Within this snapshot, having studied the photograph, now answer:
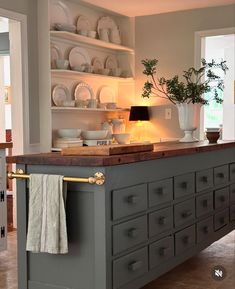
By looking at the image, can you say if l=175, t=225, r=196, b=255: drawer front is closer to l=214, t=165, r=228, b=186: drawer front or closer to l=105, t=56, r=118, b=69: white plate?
l=214, t=165, r=228, b=186: drawer front

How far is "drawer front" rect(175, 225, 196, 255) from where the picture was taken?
307 centimetres

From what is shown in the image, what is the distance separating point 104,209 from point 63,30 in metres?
3.03

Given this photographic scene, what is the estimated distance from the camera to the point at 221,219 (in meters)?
3.75

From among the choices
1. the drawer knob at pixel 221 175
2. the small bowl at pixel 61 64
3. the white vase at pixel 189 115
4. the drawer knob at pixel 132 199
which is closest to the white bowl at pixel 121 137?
the small bowl at pixel 61 64

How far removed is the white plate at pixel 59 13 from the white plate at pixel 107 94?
3.25ft

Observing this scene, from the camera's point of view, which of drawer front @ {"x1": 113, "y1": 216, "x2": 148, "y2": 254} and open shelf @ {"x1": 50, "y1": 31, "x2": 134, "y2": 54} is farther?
open shelf @ {"x1": 50, "y1": 31, "x2": 134, "y2": 54}

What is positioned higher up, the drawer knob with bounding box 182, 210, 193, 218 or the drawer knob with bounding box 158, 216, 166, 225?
the drawer knob with bounding box 158, 216, 166, 225

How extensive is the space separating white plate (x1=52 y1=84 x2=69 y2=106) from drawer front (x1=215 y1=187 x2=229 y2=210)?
6.88 ft

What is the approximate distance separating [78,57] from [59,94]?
589 mm

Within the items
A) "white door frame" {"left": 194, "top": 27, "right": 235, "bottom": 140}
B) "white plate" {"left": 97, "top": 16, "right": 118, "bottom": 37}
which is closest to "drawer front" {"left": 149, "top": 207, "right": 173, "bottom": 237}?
"white door frame" {"left": 194, "top": 27, "right": 235, "bottom": 140}

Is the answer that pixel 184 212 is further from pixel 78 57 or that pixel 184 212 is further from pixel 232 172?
pixel 78 57

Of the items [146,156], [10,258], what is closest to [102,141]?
[10,258]

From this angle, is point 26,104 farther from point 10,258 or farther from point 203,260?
point 203,260

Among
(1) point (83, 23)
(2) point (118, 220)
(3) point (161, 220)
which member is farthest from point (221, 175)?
(1) point (83, 23)
